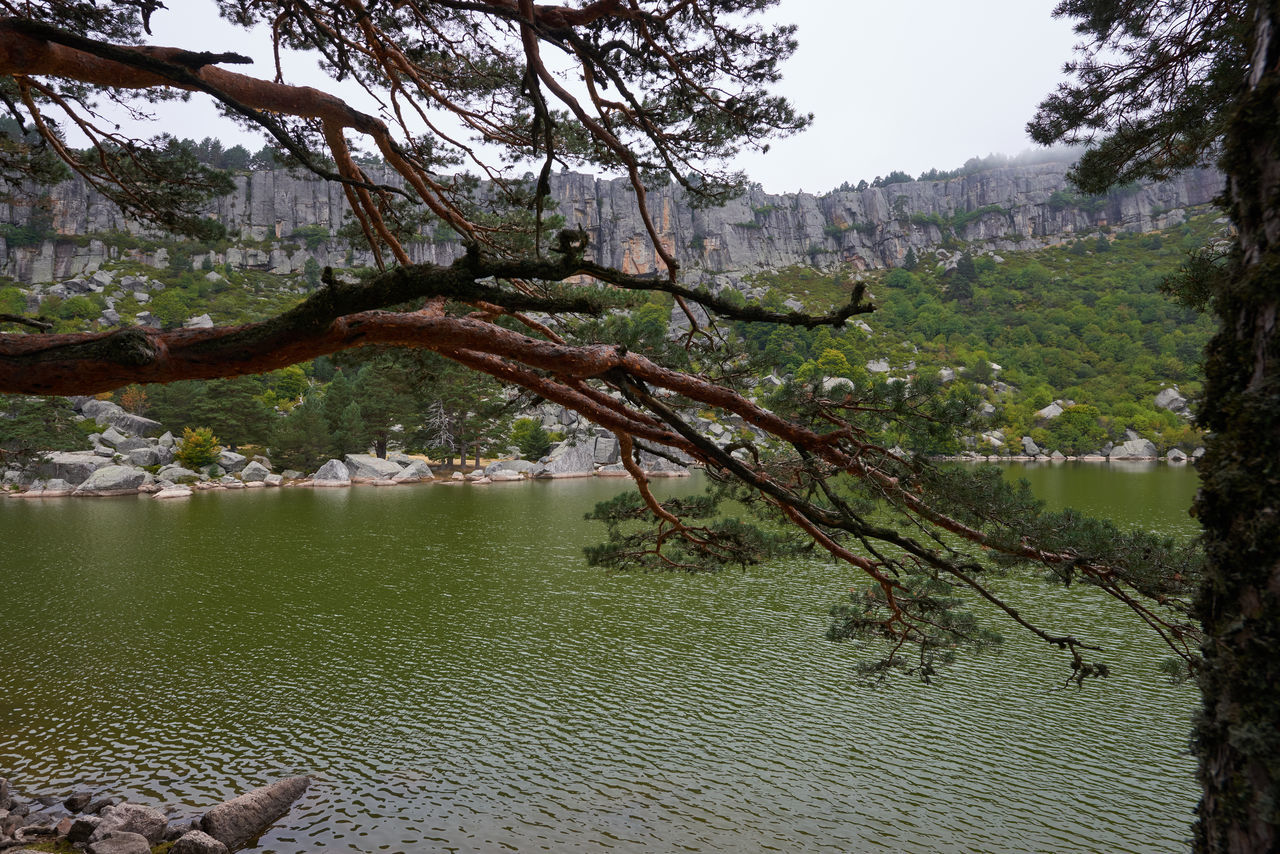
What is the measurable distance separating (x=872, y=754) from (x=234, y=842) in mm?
4442

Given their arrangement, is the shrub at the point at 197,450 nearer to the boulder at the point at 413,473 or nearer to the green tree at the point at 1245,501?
the boulder at the point at 413,473

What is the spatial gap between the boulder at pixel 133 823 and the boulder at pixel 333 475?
2321cm

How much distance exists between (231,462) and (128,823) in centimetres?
2628

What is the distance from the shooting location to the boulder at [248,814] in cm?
383

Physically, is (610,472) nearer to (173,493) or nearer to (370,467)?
(370,467)

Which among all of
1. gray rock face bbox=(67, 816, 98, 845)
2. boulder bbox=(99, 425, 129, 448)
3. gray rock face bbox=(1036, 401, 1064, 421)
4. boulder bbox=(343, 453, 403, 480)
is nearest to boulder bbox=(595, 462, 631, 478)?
boulder bbox=(343, 453, 403, 480)

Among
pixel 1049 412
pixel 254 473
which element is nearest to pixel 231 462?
pixel 254 473

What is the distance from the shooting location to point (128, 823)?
3783mm

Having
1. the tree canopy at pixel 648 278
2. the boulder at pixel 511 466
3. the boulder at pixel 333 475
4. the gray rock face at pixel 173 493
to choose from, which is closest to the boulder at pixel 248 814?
the tree canopy at pixel 648 278

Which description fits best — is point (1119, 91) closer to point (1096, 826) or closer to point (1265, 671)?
point (1265, 671)

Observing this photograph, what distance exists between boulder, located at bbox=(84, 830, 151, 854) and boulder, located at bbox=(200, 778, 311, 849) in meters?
0.33

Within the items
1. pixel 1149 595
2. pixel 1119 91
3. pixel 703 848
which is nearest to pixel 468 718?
pixel 703 848

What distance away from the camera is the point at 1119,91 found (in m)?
3.36

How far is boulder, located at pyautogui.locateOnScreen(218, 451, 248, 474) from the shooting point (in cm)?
2603
